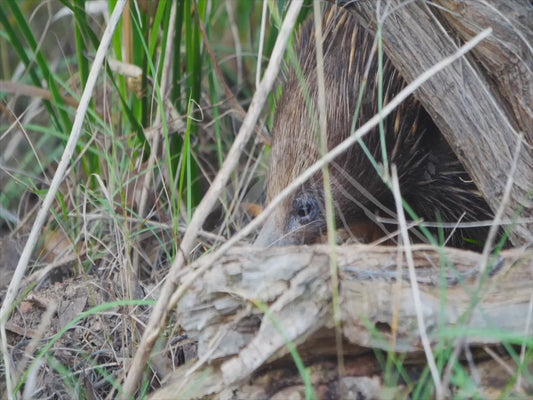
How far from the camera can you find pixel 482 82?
1347 millimetres

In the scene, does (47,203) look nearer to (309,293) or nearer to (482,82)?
(309,293)

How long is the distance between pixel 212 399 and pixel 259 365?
4.6 inches

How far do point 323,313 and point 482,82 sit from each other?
0.53m

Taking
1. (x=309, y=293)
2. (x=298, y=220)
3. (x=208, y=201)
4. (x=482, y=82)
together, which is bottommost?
(x=298, y=220)

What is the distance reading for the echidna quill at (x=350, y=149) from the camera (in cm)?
170

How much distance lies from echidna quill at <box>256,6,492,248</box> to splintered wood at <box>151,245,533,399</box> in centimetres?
48

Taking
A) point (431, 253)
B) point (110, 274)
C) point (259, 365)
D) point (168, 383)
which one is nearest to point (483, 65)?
point (431, 253)

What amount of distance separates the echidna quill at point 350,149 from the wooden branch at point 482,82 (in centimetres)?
28

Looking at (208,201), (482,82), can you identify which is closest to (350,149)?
(482,82)

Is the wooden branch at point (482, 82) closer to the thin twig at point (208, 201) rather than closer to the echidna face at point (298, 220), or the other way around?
the thin twig at point (208, 201)

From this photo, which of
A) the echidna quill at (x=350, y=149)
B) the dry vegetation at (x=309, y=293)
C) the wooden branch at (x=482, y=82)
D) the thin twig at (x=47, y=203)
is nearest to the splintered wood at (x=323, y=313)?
the dry vegetation at (x=309, y=293)

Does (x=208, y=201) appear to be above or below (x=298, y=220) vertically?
above

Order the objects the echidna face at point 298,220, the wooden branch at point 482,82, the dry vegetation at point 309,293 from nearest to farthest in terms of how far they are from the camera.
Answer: the dry vegetation at point 309,293 < the wooden branch at point 482,82 < the echidna face at point 298,220

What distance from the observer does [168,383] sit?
48.7 inches
